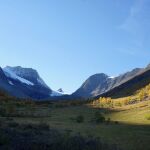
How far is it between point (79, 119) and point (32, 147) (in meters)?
32.8

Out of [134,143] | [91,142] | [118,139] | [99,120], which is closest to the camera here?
[91,142]

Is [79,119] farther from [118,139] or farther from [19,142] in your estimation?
[19,142]

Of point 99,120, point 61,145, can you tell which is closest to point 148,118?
point 99,120

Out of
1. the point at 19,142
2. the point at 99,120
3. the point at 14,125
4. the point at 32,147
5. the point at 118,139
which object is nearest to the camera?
the point at 32,147

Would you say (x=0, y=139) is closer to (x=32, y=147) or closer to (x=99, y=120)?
(x=32, y=147)

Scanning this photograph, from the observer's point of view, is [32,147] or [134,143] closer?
[32,147]

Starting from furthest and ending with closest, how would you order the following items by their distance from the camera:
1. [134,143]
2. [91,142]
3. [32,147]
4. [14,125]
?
[14,125] < [134,143] < [91,142] < [32,147]

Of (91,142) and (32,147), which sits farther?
(91,142)

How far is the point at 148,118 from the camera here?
55.7 metres

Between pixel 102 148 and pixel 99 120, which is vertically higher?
pixel 99 120

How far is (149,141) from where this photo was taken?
3084cm

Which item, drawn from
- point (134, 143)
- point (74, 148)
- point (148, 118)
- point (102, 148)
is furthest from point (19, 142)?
point (148, 118)

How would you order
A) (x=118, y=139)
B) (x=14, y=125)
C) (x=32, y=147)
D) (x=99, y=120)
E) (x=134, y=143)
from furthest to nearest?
(x=99, y=120) → (x=14, y=125) → (x=118, y=139) → (x=134, y=143) → (x=32, y=147)

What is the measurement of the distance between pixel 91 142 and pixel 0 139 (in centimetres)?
602
